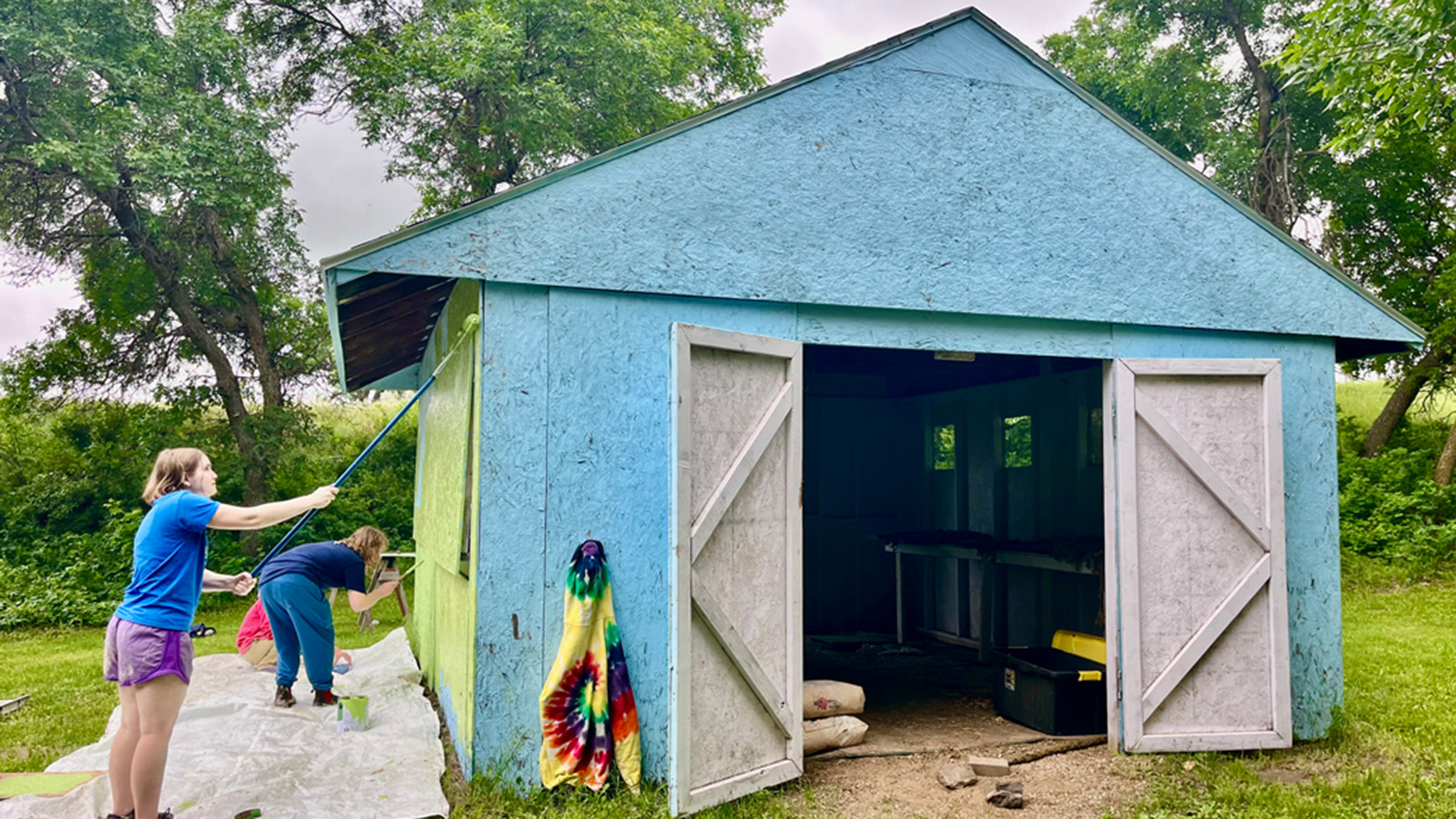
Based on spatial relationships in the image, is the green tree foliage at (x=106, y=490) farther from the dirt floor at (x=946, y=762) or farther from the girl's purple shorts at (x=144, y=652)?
the dirt floor at (x=946, y=762)

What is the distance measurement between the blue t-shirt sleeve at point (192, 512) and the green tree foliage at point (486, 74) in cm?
1238

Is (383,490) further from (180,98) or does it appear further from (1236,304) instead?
(1236,304)

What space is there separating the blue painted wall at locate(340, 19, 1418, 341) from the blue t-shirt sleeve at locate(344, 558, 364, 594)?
3.35 meters

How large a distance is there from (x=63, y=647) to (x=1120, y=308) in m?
11.5

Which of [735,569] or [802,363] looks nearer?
[735,569]

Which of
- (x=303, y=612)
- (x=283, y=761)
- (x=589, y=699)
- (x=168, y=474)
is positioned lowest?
(x=283, y=761)

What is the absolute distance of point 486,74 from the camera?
640 inches

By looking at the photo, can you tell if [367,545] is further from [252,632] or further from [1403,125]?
[1403,125]

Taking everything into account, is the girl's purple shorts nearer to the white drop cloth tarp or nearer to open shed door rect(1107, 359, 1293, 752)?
the white drop cloth tarp

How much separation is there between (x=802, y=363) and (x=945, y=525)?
5.70 metres

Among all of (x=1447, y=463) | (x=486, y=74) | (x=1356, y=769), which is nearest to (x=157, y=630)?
(x=1356, y=769)

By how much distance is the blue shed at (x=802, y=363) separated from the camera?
5.41 metres

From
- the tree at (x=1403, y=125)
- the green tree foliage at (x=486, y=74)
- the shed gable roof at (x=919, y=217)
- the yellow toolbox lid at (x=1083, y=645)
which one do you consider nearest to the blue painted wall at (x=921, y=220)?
the shed gable roof at (x=919, y=217)

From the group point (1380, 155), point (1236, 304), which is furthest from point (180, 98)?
point (1380, 155)
